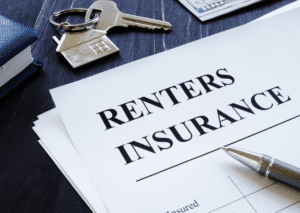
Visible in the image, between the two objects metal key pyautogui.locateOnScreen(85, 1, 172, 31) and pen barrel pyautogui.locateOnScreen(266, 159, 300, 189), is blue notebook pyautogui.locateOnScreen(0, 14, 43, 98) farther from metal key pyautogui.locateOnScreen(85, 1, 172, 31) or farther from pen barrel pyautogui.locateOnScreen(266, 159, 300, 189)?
pen barrel pyautogui.locateOnScreen(266, 159, 300, 189)

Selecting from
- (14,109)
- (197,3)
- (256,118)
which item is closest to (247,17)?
(197,3)

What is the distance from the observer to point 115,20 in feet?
2.20

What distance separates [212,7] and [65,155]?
0.46 meters

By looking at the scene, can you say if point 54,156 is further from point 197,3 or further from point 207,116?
point 197,3

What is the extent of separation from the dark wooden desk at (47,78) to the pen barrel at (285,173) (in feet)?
0.83

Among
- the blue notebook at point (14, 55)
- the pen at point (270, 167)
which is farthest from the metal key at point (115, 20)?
the pen at point (270, 167)

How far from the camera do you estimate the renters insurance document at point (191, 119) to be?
41cm

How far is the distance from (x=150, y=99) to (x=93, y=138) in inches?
4.7

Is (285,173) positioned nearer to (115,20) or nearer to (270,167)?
(270,167)

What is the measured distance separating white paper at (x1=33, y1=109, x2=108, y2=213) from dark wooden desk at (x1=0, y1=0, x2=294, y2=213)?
1cm

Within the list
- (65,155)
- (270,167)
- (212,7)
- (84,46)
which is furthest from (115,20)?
(270,167)

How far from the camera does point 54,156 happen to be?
1.53 ft

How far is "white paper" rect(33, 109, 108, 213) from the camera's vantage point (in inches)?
16.6

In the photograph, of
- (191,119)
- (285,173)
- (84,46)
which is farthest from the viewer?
(84,46)
